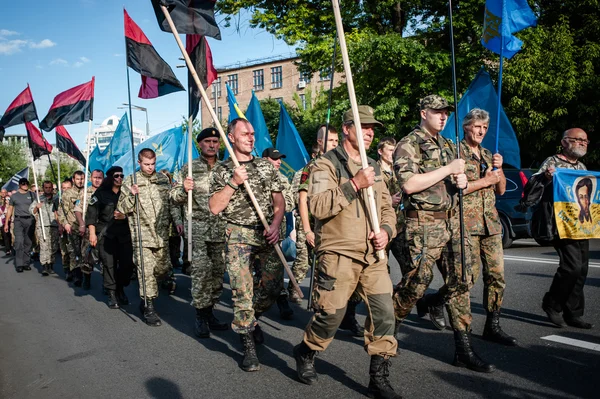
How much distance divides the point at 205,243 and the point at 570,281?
3740 mm

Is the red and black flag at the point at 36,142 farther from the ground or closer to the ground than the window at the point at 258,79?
closer to the ground

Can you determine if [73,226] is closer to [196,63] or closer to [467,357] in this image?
[196,63]

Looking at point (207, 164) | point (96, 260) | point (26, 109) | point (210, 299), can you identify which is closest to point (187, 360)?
point (210, 299)

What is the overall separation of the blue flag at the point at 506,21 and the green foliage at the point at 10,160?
159ft

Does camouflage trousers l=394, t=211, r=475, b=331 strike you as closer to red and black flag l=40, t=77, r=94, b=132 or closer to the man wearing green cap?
the man wearing green cap

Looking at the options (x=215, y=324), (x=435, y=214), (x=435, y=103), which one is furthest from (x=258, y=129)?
(x=435, y=214)

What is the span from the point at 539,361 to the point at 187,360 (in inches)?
115

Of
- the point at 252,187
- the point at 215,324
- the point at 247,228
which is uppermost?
the point at 252,187

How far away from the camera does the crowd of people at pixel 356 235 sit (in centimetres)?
381

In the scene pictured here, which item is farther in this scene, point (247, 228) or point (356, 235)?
point (247, 228)

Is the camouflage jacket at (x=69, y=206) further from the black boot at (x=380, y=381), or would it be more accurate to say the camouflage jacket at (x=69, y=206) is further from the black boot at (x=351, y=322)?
the black boot at (x=380, y=381)

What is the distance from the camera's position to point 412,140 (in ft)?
14.3

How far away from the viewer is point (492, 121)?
800 cm

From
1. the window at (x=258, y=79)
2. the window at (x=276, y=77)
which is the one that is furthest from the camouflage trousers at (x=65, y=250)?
the window at (x=258, y=79)
